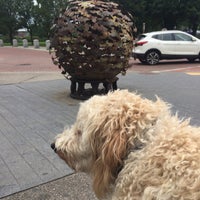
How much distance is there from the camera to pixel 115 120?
1969mm

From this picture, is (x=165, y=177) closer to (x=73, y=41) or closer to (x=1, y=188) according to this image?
(x=1, y=188)

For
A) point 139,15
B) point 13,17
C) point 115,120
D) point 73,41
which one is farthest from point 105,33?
point 13,17

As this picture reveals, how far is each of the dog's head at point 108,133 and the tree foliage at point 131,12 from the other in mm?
32913

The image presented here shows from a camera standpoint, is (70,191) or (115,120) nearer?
(115,120)

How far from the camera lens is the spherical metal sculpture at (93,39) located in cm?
779

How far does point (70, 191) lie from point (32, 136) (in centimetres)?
196

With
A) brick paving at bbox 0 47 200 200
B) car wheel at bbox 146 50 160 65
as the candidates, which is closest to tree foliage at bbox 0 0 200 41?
car wheel at bbox 146 50 160 65

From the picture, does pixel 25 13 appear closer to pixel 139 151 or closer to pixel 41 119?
pixel 41 119

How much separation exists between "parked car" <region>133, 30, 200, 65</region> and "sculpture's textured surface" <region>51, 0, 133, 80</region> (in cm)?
1070

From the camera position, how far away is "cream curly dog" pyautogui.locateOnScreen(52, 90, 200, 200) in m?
1.85

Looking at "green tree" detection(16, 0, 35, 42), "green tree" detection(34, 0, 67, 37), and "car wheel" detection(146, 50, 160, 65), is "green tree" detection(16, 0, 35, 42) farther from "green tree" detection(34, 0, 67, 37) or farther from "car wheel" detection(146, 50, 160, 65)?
"car wheel" detection(146, 50, 160, 65)

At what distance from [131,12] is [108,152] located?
44.9 meters

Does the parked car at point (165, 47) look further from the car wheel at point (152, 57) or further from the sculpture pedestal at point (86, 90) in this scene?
the sculpture pedestal at point (86, 90)

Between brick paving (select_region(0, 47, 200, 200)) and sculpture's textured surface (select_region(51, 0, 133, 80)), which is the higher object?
sculpture's textured surface (select_region(51, 0, 133, 80))
